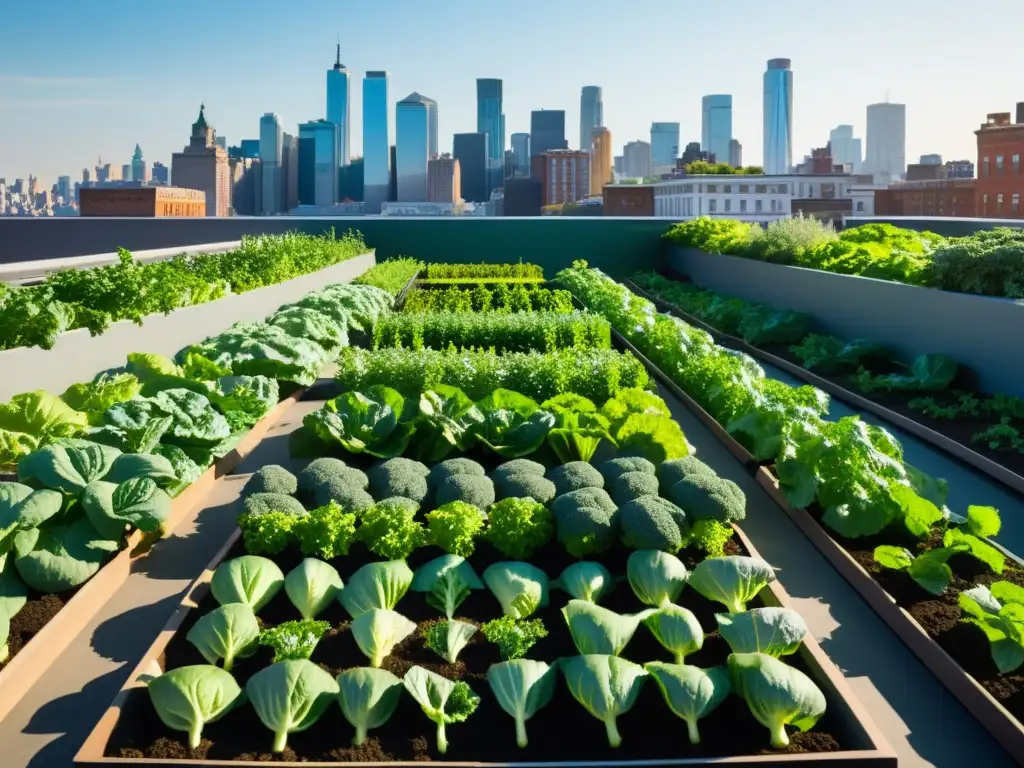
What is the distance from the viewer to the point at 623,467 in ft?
14.6

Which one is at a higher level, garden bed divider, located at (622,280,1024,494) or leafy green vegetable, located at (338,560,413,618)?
garden bed divider, located at (622,280,1024,494)

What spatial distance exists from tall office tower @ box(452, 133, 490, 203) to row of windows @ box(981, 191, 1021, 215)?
2500 inches

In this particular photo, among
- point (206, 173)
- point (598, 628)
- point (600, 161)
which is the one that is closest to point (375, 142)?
point (600, 161)

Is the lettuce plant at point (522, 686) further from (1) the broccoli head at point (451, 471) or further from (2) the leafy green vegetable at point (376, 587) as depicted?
(1) the broccoli head at point (451, 471)

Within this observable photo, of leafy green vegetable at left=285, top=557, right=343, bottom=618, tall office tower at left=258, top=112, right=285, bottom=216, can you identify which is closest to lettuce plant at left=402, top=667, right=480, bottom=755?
leafy green vegetable at left=285, top=557, right=343, bottom=618

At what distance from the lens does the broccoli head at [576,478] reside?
4.29m

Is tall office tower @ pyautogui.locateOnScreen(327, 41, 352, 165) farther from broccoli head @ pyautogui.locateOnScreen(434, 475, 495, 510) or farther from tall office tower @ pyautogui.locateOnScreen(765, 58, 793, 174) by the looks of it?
broccoli head @ pyautogui.locateOnScreen(434, 475, 495, 510)

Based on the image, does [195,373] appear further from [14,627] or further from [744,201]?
[744,201]

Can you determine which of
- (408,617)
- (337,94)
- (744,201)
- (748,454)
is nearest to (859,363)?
(748,454)

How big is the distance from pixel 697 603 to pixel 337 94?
152 metres

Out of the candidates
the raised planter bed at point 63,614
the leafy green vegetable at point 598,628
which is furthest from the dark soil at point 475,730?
the raised planter bed at point 63,614

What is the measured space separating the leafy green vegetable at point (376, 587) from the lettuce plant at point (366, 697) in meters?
0.52

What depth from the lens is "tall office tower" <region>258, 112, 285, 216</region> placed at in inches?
3703

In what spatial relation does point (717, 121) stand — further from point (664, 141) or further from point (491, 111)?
point (491, 111)
